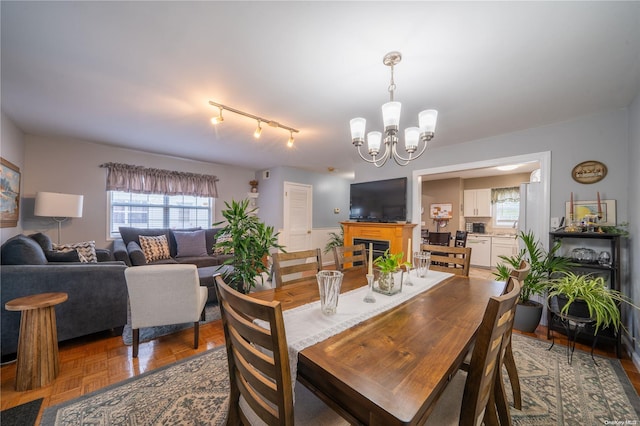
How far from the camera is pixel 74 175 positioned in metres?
3.84

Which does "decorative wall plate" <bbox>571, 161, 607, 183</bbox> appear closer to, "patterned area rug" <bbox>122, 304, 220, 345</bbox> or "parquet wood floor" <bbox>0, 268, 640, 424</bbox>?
"parquet wood floor" <bbox>0, 268, 640, 424</bbox>

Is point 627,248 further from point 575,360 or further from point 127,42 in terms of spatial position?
point 127,42

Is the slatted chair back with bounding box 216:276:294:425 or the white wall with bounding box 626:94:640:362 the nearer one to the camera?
the slatted chair back with bounding box 216:276:294:425

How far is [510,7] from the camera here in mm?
1259

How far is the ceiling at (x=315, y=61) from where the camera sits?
4.35ft

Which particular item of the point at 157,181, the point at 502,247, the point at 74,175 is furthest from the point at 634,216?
the point at 74,175

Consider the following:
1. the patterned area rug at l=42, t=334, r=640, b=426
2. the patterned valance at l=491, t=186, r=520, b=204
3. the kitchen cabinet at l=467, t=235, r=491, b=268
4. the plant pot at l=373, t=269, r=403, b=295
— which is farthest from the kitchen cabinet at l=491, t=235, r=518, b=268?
the plant pot at l=373, t=269, r=403, b=295

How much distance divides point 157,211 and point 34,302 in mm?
3295

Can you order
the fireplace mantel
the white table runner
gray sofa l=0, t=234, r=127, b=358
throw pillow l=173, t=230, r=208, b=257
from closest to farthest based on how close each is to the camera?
1. the white table runner
2. gray sofa l=0, t=234, r=127, b=358
3. the fireplace mantel
4. throw pillow l=173, t=230, r=208, b=257

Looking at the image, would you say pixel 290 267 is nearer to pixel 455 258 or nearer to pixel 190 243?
Result: pixel 455 258

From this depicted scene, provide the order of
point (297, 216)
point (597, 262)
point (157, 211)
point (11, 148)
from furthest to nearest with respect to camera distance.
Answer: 1. point (297, 216)
2. point (157, 211)
3. point (11, 148)
4. point (597, 262)

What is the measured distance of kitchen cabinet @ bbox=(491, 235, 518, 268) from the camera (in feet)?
17.2

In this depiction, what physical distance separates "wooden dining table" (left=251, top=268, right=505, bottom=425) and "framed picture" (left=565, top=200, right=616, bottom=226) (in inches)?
90.7

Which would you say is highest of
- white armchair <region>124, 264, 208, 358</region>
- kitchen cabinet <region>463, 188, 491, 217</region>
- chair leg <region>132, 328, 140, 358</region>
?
kitchen cabinet <region>463, 188, 491, 217</region>
